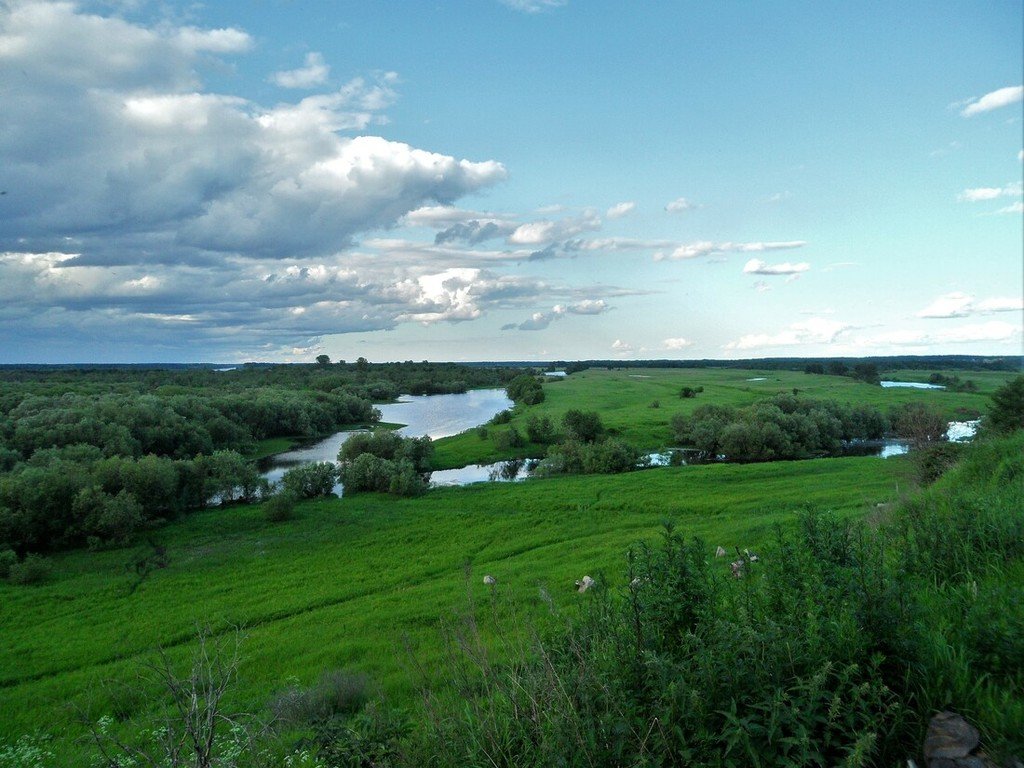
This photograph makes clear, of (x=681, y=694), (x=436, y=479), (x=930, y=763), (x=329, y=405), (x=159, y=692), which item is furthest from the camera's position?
(x=329, y=405)

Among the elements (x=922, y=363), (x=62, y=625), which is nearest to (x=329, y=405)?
(x=62, y=625)

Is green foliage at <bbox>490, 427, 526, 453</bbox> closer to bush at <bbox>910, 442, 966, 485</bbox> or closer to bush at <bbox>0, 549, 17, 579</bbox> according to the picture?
bush at <bbox>0, 549, 17, 579</bbox>

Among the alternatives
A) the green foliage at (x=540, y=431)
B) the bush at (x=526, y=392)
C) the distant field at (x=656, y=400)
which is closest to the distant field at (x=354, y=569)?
the distant field at (x=656, y=400)

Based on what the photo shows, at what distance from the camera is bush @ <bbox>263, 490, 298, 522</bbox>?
38156mm

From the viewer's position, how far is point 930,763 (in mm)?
3596

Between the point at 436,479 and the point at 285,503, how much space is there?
18.4 m

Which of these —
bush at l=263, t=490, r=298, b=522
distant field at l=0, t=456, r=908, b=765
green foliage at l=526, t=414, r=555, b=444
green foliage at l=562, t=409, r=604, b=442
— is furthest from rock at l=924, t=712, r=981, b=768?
green foliage at l=526, t=414, r=555, b=444

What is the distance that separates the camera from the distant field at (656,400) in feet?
210

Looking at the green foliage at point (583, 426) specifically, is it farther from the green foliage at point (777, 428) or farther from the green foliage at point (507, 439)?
the green foliage at point (777, 428)

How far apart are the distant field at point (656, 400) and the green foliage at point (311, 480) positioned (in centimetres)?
1385

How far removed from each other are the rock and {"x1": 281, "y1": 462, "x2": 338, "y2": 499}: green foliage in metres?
44.6

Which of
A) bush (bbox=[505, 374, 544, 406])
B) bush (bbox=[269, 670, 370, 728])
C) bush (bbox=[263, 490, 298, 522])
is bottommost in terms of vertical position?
bush (bbox=[263, 490, 298, 522])

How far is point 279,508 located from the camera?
38156 millimetres

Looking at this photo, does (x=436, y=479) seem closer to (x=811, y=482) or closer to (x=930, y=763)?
(x=811, y=482)
